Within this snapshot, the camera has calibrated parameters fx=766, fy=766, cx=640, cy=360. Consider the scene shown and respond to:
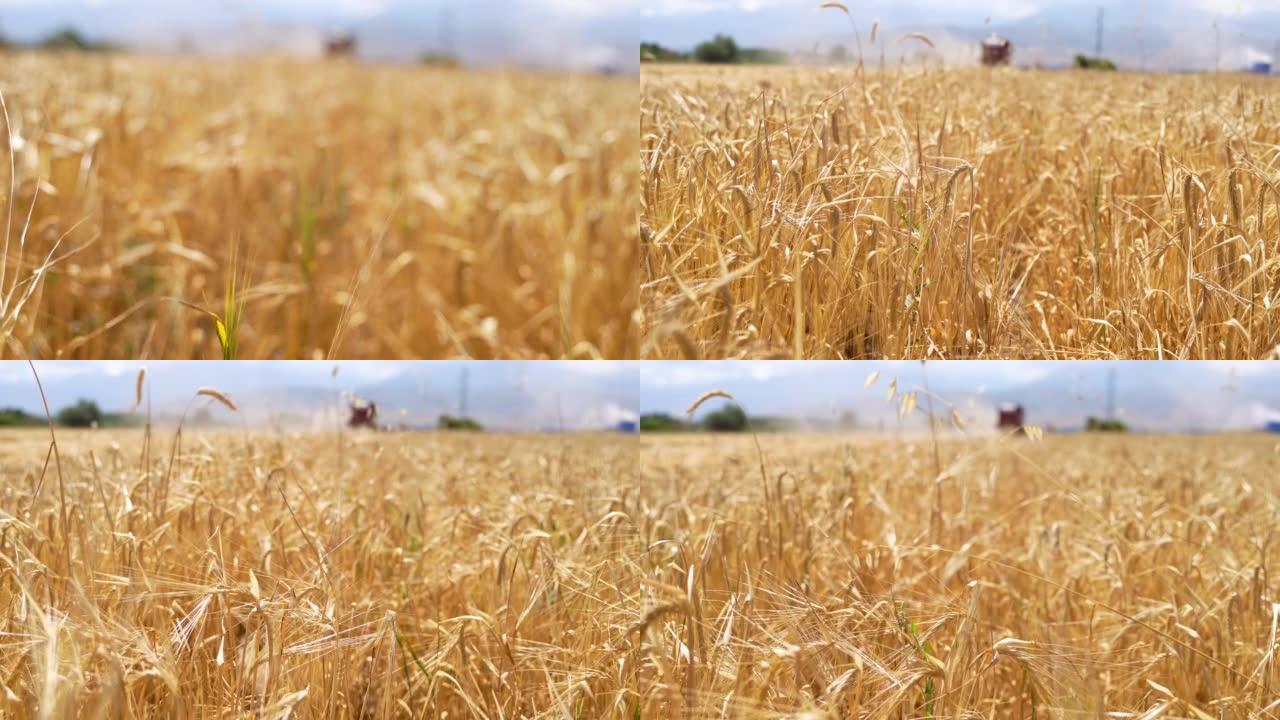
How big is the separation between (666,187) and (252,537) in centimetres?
113

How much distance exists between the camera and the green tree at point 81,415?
5.41 feet

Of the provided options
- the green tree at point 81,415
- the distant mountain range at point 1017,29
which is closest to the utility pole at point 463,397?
the green tree at point 81,415

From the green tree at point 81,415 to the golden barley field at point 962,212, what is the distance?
1.23 metres

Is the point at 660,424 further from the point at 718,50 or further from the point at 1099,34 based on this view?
the point at 1099,34

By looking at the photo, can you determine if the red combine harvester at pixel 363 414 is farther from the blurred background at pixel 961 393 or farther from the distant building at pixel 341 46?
the distant building at pixel 341 46

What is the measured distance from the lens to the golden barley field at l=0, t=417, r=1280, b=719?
4.26 ft

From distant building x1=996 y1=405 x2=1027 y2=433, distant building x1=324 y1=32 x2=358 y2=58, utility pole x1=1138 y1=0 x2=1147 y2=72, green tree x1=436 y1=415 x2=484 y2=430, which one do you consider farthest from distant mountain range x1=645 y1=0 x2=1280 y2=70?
distant building x1=324 y1=32 x2=358 y2=58

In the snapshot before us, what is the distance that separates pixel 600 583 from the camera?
4.88 feet

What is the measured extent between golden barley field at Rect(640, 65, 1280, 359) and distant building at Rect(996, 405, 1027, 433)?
344mm

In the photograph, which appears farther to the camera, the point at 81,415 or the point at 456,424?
the point at 456,424

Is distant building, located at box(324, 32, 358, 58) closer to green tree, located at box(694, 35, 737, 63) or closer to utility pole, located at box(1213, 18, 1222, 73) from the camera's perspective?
green tree, located at box(694, 35, 737, 63)

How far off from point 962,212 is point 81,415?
189 cm

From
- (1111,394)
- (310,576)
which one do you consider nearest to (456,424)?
(310,576)

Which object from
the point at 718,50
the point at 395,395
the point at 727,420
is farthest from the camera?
the point at 395,395
